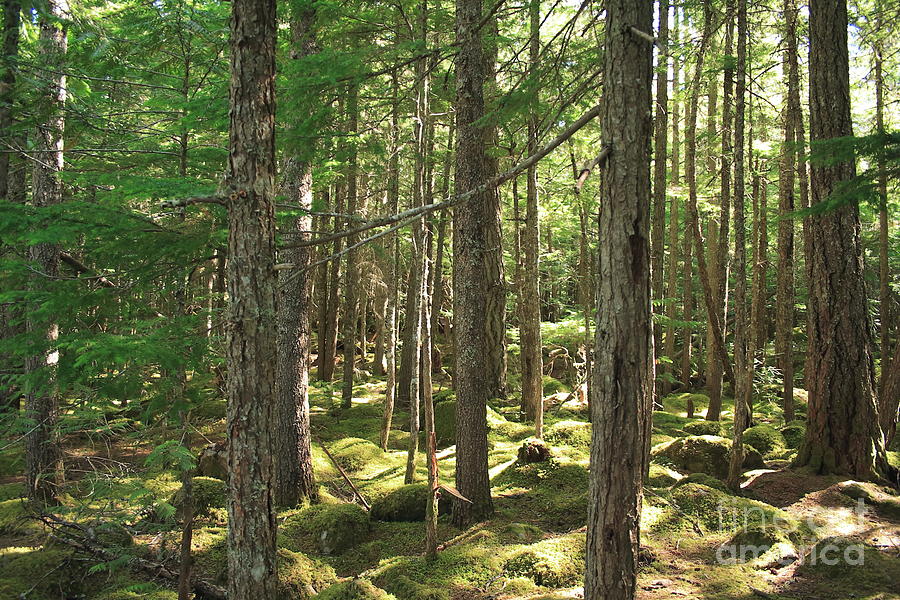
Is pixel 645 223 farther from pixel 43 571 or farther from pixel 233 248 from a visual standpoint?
pixel 43 571

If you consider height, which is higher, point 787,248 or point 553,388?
point 787,248

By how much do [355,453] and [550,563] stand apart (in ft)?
21.2

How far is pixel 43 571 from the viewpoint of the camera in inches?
243

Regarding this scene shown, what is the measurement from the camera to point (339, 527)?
758 cm

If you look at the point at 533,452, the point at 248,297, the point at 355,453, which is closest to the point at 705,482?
the point at 533,452

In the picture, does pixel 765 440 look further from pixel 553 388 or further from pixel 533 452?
pixel 553 388

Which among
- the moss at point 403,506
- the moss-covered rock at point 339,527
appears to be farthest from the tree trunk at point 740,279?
the moss-covered rock at point 339,527

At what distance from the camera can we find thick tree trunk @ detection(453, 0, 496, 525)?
6906mm

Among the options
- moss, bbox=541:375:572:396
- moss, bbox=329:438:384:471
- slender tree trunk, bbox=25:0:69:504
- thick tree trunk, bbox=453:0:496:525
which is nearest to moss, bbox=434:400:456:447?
moss, bbox=329:438:384:471

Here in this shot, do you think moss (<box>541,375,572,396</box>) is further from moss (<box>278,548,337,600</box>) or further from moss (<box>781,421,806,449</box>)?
moss (<box>278,548,337,600</box>)

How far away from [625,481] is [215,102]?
210 inches

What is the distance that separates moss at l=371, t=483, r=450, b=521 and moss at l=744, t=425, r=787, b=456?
620 centimetres

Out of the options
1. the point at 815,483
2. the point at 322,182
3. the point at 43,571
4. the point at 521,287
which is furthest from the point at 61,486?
the point at 815,483

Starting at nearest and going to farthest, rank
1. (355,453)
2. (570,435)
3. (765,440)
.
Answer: (765,440)
(570,435)
(355,453)
